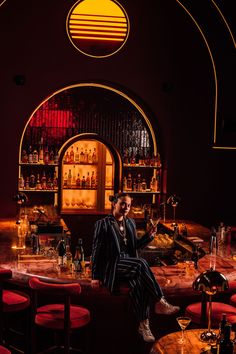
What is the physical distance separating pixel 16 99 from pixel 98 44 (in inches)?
60.7

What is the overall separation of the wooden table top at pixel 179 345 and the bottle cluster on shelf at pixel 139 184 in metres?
5.82

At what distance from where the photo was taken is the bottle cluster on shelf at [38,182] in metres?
9.48

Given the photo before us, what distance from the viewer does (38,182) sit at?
9.49 m

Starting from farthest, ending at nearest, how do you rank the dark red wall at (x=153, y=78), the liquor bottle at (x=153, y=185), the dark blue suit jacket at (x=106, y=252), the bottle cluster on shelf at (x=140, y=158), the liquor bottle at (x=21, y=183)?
the liquor bottle at (x=153, y=185) < the bottle cluster on shelf at (x=140, y=158) < the liquor bottle at (x=21, y=183) < the dark red wall at (x=153, y=78) < the dark blue suit jacket at (x=106, y=252)

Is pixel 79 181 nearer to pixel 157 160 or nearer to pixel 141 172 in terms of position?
pixel 141 172

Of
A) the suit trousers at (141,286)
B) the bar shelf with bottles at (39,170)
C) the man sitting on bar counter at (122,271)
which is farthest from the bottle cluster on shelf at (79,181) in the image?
Answer: the suit trousers at (141,286)

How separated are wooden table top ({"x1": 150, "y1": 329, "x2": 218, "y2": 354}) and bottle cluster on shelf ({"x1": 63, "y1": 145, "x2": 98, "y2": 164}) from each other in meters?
6.14

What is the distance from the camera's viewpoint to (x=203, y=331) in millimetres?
4242

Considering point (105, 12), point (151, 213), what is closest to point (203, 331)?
point (151, 213)

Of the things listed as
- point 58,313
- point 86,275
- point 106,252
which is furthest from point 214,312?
point 58,313

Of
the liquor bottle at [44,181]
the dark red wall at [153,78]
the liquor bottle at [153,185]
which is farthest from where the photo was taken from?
the liquor bottle at [153,185]

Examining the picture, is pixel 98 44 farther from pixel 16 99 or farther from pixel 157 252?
pixel 157 252

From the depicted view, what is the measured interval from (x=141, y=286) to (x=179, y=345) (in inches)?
50.7

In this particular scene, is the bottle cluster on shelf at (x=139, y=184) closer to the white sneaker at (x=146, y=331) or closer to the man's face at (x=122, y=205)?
the man's face at (x=122, y=205)
